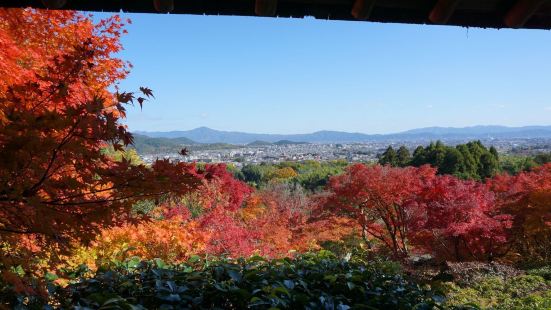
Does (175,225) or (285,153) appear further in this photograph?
(285,153)

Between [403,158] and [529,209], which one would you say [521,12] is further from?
[403,158]

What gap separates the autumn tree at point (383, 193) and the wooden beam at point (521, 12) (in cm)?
929

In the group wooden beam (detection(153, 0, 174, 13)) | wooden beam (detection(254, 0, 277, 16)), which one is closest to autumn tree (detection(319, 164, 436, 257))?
wooden beam (detection(254, 0, 277, 16))

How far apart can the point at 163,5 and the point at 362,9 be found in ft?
3.15

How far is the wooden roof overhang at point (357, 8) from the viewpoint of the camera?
1.99 metres

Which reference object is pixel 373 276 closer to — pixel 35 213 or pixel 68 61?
pixel 35 213

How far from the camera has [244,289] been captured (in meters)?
2.90

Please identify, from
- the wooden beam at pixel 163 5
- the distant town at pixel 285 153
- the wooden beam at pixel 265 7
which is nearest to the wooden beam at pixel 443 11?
the wooden beam at pixel 265 7

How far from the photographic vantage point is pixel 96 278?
3.21 meters

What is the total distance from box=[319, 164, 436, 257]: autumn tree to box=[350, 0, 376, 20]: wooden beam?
9.48 m

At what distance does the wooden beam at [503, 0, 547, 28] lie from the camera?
196cm

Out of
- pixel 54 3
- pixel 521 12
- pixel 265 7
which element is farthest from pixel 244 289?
pixel 521 12

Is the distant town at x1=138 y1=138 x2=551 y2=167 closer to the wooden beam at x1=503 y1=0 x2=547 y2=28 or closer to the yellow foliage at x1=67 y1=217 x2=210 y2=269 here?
the yellow foliage at x1=67 y1=217 x2=210 y2=269

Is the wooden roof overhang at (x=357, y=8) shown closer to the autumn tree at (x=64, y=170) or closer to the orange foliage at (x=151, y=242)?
the autumn tree at (x=64, y=170)
